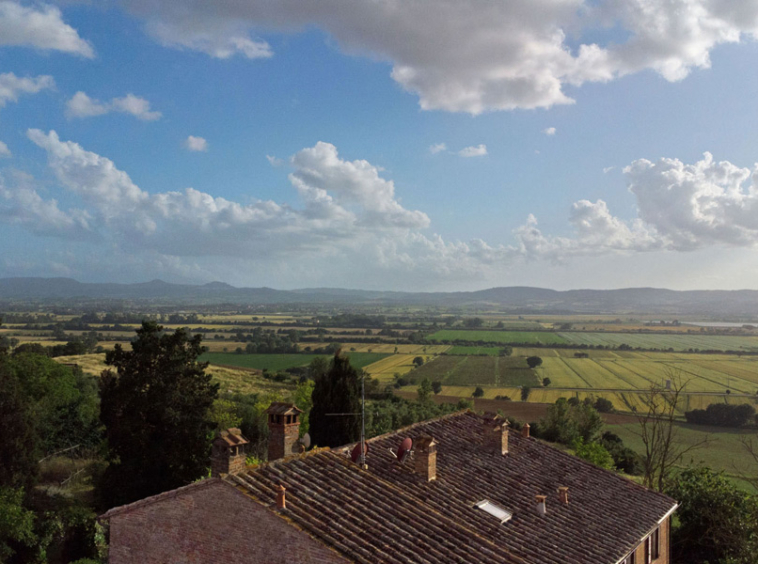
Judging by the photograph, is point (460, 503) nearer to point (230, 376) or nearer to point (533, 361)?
point (230, 376)

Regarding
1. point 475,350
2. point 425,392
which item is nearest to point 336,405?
point 425,392

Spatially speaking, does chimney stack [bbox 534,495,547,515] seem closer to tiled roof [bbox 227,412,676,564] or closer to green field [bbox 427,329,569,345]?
tiled roof [bbox 227,412,676,564]

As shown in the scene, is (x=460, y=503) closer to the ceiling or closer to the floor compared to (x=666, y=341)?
closer to the ceiling

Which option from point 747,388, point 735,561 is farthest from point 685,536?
point 747,388

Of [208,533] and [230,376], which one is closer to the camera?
[208,533]

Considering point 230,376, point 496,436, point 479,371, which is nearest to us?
point 496,436

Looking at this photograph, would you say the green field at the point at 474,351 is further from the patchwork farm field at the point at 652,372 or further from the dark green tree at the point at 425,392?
the dark green tree at the point at 425,392
